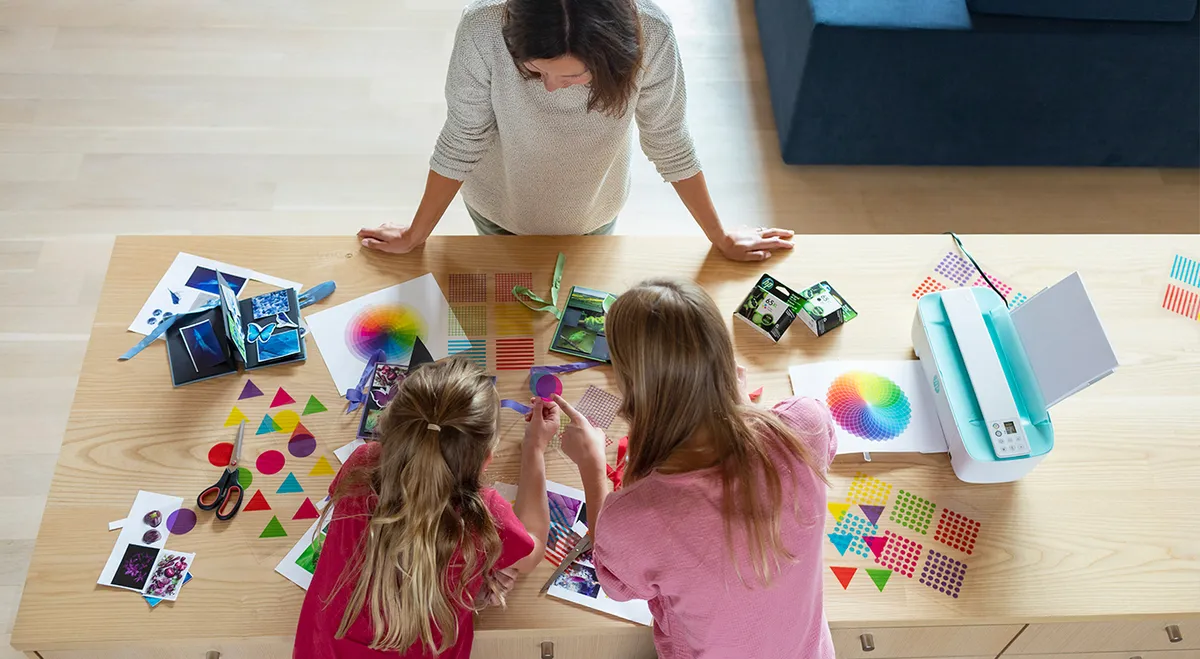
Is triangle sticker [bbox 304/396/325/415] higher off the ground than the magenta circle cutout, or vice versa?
triangle sticker [bbox 304/396/325/415]

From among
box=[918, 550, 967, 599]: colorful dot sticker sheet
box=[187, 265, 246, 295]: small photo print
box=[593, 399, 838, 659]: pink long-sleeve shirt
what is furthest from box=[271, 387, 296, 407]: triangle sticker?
box=[918, 550, 967, 599]: colorful dot sticker sheet

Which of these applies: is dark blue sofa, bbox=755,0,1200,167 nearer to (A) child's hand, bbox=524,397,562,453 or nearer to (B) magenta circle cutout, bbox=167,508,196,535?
(A) child's hand, bbox=524,397,562,453

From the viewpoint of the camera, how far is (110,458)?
1459 millimetres

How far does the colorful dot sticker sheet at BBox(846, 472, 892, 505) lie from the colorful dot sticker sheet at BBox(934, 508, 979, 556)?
99 mm

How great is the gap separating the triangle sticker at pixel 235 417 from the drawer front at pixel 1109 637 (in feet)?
4.77

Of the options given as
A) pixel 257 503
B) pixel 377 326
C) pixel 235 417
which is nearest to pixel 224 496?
pixel 257 503

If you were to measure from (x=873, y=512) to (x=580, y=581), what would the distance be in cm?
53

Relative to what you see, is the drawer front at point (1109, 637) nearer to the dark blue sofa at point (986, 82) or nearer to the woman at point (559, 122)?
the woman at point (559, 122)

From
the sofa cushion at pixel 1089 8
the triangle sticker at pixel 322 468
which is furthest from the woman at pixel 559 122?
the sofa cushion at pixel 1089 8

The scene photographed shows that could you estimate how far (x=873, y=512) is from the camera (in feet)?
4.87

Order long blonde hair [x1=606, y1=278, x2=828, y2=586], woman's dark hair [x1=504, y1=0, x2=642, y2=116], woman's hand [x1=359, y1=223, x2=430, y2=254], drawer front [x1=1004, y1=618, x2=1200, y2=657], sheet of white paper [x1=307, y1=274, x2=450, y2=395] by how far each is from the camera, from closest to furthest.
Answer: long blonde hair [x1=606, y1=278, x2=828, y2=586], woman's dark hair [x1=504, y1=0, x2=642, y2=116], drawer front [x1=1004, y1=618, x2=1200, y2=657], sheet of white paper [x1=307, y1=274, x2=450, y2=395], woman's hand [x1=359, y1=223, x2=430, y2=254]

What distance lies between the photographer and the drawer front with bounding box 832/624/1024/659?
1.46 meters

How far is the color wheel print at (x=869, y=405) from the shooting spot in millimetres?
1569

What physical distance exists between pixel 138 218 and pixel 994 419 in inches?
101
